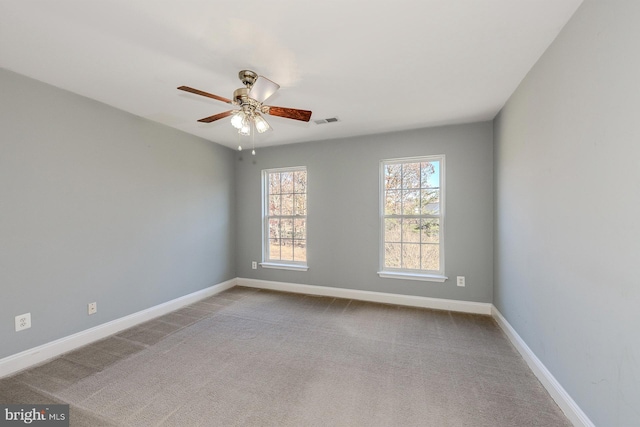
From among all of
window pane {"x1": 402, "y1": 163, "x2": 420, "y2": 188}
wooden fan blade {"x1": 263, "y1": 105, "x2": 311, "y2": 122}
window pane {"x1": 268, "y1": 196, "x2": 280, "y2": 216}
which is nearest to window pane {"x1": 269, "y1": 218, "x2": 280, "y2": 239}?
window pane {"x1": 268, "y1": 196, "x2": 280, "y2": 216}

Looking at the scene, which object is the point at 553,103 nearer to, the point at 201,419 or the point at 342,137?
the point at 342,137

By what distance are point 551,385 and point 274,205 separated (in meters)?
3.94

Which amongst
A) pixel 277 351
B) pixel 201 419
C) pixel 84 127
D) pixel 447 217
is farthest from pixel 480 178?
pixel 84 127

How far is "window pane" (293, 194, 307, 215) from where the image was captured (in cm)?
435

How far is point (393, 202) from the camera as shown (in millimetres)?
3850

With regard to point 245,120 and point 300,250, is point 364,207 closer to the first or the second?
point 300,250

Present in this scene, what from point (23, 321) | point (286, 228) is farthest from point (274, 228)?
point (23, 321)

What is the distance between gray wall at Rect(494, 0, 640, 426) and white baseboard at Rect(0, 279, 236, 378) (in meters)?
4.01

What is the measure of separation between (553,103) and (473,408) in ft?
7.14

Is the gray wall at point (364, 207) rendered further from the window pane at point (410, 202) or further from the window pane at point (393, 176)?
the window pane at point (410, 202)

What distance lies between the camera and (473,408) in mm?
1747

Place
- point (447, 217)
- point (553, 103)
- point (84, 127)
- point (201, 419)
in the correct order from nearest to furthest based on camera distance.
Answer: point (201, 419), point (553, 103), point (84, 127), point (447, 217)

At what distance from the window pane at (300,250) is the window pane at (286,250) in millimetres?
77

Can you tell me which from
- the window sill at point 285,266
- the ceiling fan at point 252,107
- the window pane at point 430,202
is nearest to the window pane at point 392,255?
the window pane at point 430,202
